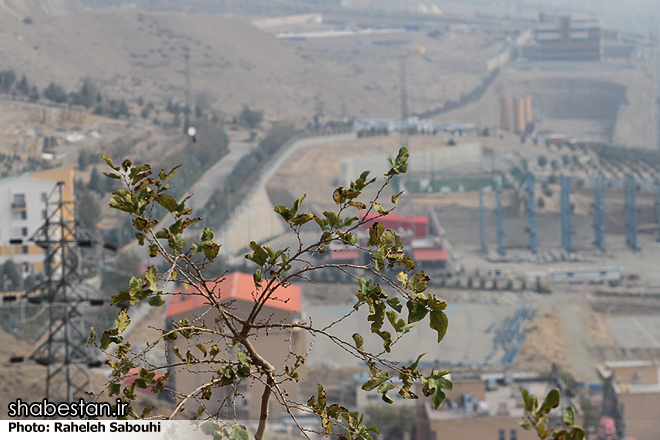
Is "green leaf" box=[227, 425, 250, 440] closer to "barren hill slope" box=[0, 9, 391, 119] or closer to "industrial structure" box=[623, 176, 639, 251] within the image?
"industrial structure" box=[623, 176, 639, 251]

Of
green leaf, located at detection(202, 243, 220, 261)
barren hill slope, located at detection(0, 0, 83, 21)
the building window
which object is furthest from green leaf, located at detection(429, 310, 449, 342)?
barren hill slope, located at detection(0, 0, 83, 21)

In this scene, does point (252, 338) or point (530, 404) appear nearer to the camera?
point (530, 404)

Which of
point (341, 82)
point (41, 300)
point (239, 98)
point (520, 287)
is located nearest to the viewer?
point (41, 300)

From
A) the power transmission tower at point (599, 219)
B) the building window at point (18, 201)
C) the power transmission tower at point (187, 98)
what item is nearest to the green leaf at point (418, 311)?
the building window at point (18, 201)

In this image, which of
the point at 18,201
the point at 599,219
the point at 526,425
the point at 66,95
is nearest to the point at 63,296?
the point at 526,425

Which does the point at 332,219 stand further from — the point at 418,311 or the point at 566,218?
the point at 566,218

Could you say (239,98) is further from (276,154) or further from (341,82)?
(276,154)

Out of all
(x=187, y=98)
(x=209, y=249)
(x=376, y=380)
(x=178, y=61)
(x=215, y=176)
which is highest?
(x=178, y=61)

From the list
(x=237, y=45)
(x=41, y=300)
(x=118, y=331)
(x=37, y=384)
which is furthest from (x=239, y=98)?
(x=118, y=331)
